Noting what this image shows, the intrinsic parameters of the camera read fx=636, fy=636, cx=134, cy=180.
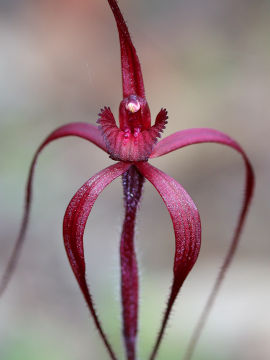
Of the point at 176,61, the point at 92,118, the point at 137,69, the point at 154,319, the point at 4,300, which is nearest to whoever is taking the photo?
the point at 137,69

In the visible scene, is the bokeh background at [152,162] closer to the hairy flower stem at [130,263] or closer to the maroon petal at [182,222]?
the hairy flower stem at [130,263]

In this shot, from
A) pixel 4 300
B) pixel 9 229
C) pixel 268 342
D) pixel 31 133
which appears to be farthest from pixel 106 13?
pixel 268 342

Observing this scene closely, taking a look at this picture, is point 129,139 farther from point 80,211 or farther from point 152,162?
point 152,162

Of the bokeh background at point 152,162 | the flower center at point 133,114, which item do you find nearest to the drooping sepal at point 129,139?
the flower center at point 133,114

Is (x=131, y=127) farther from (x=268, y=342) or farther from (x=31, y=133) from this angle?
(x=31, y=133)

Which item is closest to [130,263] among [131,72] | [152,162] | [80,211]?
[80,211]

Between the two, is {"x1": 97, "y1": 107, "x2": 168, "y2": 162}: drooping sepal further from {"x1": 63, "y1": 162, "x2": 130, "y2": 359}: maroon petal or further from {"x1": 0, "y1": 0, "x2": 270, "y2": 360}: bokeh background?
{"x1": 0, "y1": 0, "x2": 270, "y2": 360}: bokeh background

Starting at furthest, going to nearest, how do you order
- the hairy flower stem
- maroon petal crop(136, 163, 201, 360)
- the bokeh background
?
the bokeh background, the hairy flower stem, maroon petal crop(136, 163, 201, 360)

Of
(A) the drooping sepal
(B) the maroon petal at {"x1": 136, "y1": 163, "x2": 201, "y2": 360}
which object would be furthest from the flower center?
(B) the maroon petal at {"x1": 136, "y1": 163, "x2": 201, "y2": 360}
